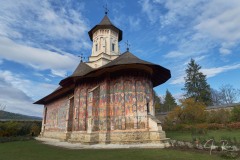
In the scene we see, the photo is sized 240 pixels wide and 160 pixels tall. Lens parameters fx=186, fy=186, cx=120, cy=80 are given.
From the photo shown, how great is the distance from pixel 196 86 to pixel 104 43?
88.6 feet

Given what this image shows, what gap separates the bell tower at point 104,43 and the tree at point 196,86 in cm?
2412

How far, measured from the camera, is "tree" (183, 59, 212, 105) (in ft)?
125

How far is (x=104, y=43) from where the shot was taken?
2141 cm

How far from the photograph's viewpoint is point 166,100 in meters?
49.4

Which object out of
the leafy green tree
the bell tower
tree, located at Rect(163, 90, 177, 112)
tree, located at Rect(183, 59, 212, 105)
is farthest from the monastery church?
tree, located at Rect(163, 90, 177, 112)

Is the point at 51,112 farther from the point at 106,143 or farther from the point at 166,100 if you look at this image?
the point at 166,100

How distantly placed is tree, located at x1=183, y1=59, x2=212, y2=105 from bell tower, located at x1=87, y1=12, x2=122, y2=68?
24121mm

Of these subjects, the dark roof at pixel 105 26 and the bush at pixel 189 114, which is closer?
the dark roof at pixel 105 26

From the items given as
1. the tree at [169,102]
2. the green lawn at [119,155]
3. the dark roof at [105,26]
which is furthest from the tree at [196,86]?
the green lawn at [119,155]

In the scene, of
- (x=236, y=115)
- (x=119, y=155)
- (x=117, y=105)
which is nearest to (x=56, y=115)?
(x=117, y=105)

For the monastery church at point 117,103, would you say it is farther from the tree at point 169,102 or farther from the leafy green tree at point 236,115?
the tree at point 169,102

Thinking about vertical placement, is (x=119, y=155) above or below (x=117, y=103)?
below

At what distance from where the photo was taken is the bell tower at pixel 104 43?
69.6 feet

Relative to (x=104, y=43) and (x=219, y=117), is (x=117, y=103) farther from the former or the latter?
(x=219, y=117)
